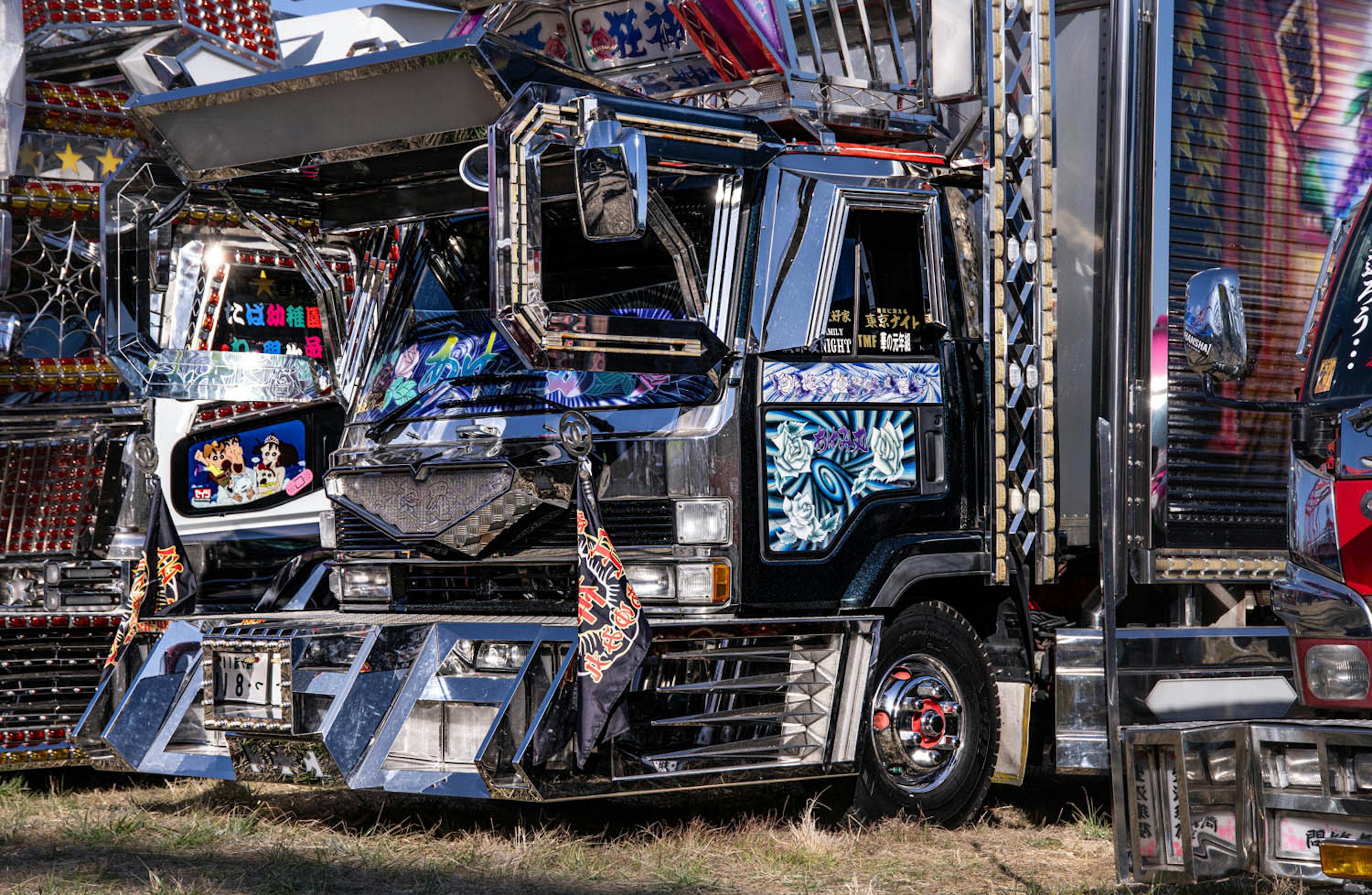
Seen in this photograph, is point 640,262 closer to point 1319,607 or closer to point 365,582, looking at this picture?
point 365,582

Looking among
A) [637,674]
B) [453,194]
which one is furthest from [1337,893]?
[453,194]

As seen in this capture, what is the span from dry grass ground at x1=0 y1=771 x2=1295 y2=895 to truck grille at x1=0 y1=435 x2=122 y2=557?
122 cm

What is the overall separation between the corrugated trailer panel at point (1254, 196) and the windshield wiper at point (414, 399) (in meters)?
2.57

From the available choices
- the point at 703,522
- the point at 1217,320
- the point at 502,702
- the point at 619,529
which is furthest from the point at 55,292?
the point at 1217,320

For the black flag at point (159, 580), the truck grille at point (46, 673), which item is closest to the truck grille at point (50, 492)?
the truck grille at point (46, 673)

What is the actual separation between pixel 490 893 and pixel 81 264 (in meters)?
4.55

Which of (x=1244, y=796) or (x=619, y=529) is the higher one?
(x=619, y=529)

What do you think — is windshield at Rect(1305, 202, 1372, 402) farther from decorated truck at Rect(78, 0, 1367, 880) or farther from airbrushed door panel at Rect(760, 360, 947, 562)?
airbrushed door panel at Rect(760, 360, 947, 562)

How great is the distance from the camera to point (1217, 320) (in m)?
4.85

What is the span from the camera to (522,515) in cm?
632

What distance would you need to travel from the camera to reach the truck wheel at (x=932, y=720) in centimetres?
677

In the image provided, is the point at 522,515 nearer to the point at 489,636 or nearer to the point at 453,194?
the point at 489,636

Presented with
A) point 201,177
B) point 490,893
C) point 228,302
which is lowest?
point 490,893

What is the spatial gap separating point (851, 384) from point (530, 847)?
213 centimetres
